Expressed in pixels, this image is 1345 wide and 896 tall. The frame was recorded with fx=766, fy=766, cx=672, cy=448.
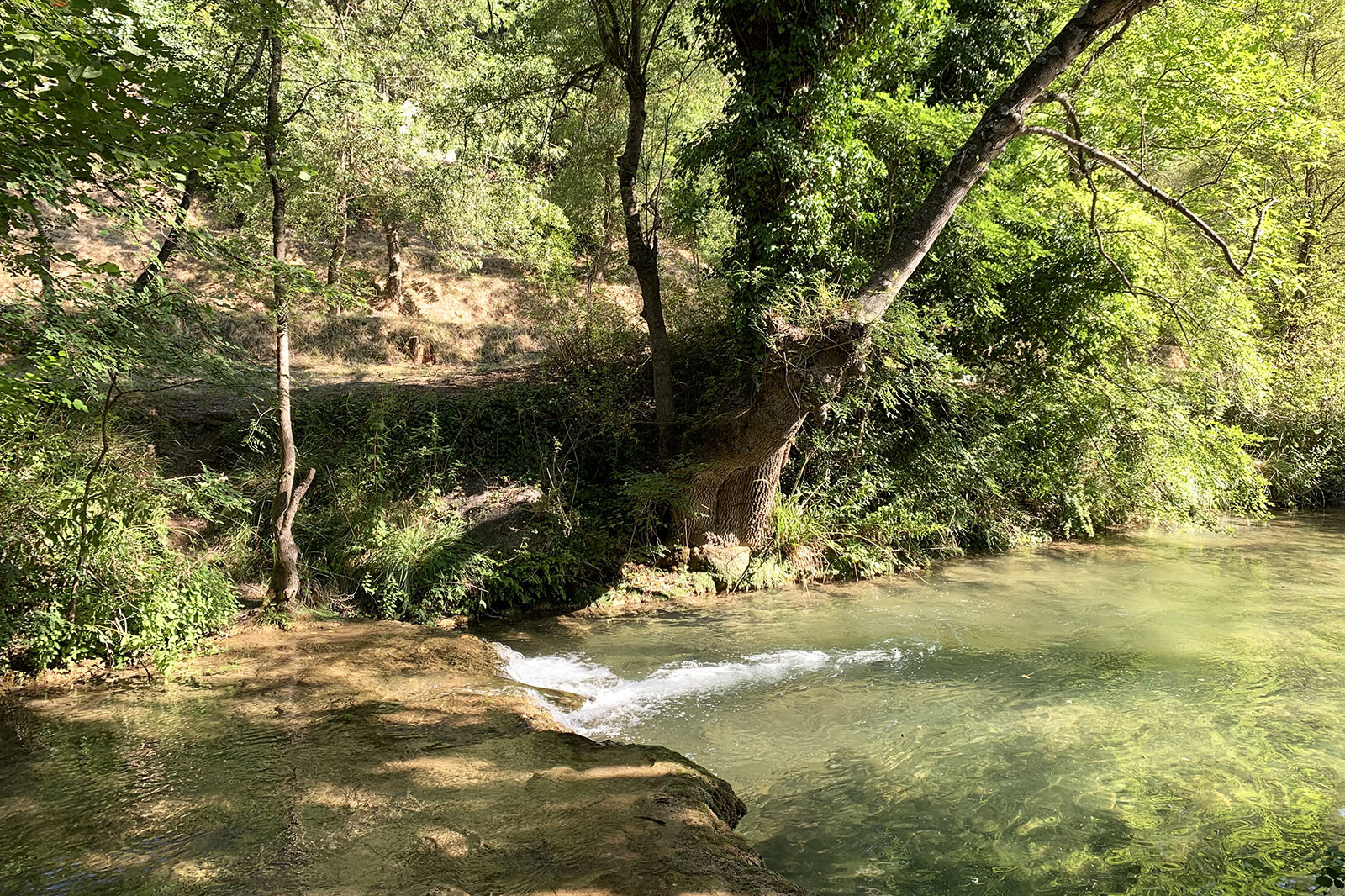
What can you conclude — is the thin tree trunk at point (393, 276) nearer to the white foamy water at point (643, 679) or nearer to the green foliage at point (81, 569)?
the green foliage at point (81, 569)

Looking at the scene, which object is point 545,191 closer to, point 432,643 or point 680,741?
point 432,643

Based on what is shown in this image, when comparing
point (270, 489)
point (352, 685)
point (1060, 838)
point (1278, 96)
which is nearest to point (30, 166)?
point (352, 685)

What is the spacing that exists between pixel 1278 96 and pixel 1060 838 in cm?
1226

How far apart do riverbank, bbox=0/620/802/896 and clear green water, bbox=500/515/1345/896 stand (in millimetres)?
768

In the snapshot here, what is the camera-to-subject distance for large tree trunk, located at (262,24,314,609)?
7.03 meters

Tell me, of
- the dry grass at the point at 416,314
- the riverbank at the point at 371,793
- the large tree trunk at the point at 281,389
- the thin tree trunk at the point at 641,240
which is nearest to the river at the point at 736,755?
the riverbank at the point at 371,793

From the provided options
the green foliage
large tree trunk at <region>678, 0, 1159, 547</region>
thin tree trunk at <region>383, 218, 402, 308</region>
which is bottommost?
the green foliage

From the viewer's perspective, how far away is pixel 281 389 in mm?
7402

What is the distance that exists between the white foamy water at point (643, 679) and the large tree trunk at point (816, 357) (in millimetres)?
2868

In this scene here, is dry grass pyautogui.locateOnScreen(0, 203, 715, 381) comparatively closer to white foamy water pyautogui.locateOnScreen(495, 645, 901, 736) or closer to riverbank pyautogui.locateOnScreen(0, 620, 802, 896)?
white foamy water pyautogui.locateOnScreen(495, 645, 901, 736)

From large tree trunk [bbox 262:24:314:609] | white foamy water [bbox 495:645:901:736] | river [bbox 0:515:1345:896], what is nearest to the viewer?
river [bbox 0:515:1345:896]

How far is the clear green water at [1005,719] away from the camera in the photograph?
4340 mm

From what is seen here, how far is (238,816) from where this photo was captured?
4.06 metres

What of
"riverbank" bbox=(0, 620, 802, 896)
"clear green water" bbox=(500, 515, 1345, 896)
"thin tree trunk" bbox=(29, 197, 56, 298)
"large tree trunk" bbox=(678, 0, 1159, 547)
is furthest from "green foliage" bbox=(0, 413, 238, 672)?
"large tree trunk" bbox=(678, 0, 1159, 547)
